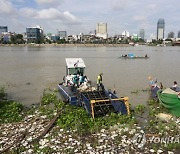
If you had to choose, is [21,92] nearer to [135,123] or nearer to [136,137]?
[135,123]

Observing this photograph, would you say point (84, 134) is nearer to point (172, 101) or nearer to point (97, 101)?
point (97, 101)

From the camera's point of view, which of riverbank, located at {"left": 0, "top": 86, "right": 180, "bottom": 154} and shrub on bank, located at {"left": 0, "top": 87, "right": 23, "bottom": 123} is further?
shrub on bank, located at {"left": 0, "top": 87, "right": 23, "bottom": 123}

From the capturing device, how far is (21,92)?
25.5 m

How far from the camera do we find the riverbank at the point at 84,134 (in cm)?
1094

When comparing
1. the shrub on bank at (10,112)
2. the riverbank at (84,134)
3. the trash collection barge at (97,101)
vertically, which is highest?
the trash collection barge at (97,101)

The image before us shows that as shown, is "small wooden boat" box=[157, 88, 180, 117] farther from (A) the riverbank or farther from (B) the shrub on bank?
(B) the shrub on bank

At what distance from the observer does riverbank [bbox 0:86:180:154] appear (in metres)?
10.9

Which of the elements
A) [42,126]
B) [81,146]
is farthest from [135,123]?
[42,126]

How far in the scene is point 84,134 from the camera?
12359 mm

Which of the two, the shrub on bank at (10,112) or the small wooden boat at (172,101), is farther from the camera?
the small wooden boat at (172,101)

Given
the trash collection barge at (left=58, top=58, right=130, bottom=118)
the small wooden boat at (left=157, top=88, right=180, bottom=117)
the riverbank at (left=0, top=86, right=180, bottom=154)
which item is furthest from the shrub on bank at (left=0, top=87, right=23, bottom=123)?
the small wooden boat at (left=157, top=88, right=180, bottom=117)

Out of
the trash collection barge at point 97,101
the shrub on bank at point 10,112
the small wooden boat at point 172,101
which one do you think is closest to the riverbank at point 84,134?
the shrub on bank at point 10,112

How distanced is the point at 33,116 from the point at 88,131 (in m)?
4.50

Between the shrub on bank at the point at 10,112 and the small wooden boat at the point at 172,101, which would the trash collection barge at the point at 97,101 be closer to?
the small wooden boat at the point at 172,101
